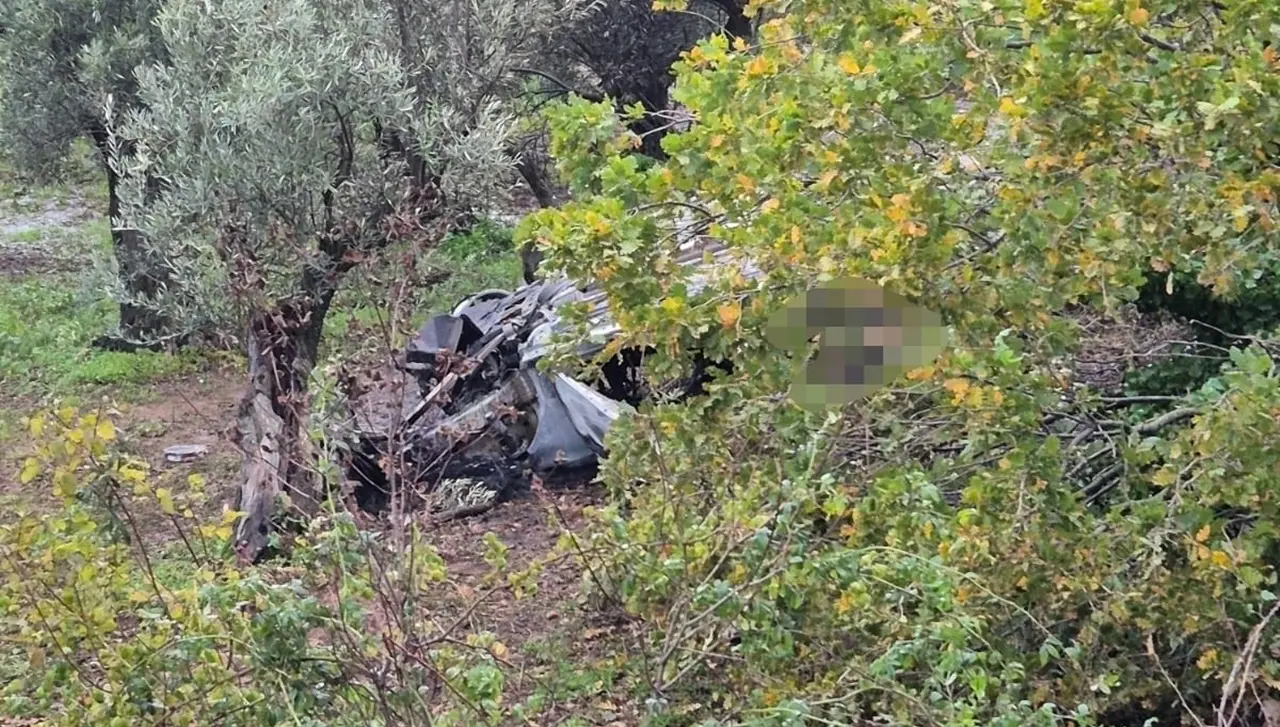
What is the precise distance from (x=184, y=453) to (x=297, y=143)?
105 inches

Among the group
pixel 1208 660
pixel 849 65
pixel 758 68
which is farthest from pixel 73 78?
pixel 1208 660

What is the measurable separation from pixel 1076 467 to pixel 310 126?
4133mm

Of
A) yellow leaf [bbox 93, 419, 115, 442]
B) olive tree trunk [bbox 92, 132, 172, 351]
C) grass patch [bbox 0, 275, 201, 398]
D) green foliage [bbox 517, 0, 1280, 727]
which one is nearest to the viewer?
yellow leaf [bbox 93, 419, 115, 442]

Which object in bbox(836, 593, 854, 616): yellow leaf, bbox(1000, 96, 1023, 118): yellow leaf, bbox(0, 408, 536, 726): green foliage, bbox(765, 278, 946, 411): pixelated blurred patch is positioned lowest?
bbox(836, 593, 854, 616): yellow leaf

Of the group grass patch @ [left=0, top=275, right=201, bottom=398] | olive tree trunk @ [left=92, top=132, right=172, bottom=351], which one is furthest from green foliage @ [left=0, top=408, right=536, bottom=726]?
grass patch @ [left=0, top=275, right=201, bottom=398]

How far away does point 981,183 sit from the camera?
4.48 meters

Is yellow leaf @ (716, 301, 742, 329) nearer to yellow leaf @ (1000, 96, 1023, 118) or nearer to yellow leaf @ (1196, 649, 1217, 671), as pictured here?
yellow leaf @ (1000, 96, 1023, 118)

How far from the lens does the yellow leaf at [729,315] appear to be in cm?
380

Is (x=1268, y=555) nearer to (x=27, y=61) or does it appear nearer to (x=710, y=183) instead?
(x=710, y=183)

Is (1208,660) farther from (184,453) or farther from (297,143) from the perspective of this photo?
(184,453)

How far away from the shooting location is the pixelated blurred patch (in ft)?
12.1

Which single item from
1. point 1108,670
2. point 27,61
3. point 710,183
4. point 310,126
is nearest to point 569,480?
point 310,126

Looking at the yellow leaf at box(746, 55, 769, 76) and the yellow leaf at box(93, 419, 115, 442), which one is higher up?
the yellow leaf at box(746, 55, 769, 76)

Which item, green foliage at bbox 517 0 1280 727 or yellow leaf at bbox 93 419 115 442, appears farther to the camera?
green foliage at bbox 517 0 1280 727
